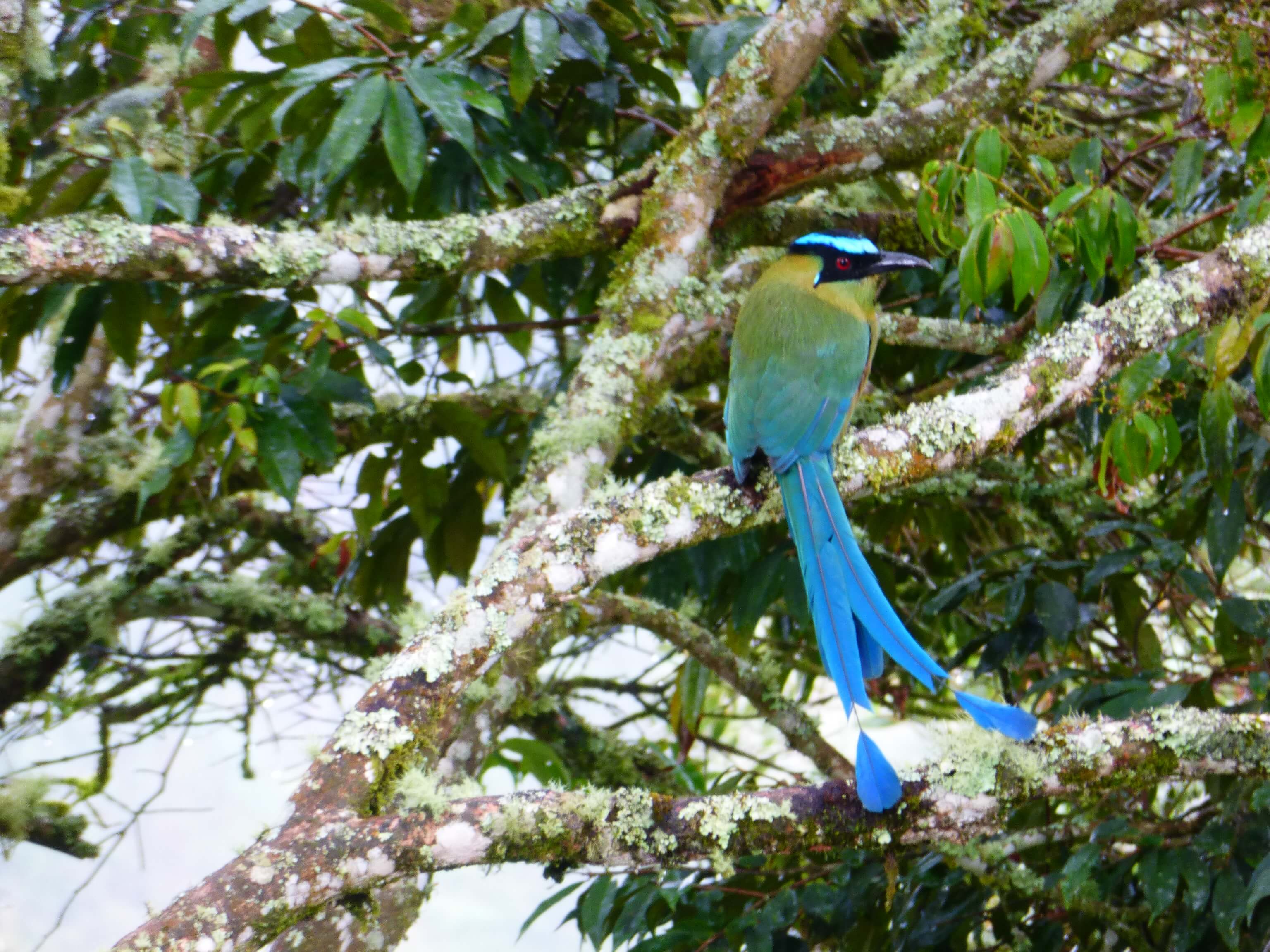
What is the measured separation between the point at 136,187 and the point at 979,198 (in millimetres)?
1345

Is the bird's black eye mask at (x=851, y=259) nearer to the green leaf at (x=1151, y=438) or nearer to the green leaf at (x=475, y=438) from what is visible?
the green leaf at (x=1151, y=438)

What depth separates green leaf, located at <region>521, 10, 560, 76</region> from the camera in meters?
1.96

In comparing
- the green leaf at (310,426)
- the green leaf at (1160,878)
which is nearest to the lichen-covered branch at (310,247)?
the green leaf at (310,426)

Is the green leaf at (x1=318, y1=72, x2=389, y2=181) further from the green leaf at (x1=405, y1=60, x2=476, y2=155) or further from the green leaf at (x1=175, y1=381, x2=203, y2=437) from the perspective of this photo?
the green leaf at (x1=175, y1=381, x2=203, y2=437)

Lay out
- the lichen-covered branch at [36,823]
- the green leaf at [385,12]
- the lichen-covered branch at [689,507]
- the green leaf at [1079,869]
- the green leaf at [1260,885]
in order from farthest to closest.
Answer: the lichen-covered branch at [36,823] < the green leaf at [385,12] < the green leaf at [1079,869] < the green leaf at [1260,885] < the lichen-covered branch at [689,507]

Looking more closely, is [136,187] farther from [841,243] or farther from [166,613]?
[166,613]

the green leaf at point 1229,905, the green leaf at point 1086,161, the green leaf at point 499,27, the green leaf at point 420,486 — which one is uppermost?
the green leaf at point 499,27

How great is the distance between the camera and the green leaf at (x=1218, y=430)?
5.57 feet

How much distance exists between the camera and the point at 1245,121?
6.23 ft

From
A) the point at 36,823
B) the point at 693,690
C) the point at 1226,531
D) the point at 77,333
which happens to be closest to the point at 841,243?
the point at 1226,531

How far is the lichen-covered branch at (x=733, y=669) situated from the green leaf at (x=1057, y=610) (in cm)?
47

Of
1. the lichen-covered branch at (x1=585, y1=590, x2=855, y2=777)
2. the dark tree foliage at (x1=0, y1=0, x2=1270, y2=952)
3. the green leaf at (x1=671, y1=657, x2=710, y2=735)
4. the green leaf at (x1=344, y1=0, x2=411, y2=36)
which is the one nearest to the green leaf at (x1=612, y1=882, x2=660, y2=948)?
the dark tree foliage at (x1=0, y1=0, x2=1270, y2=952)

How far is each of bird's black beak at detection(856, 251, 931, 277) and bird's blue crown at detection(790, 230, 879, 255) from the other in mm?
18

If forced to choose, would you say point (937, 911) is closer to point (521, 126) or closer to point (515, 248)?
point (515, 248)
